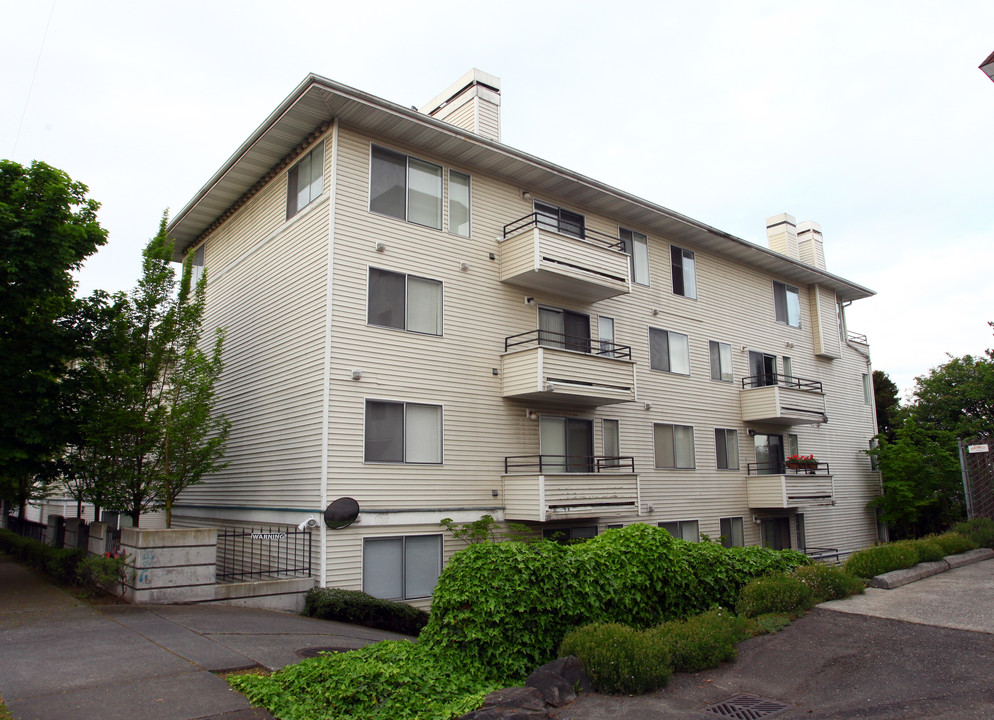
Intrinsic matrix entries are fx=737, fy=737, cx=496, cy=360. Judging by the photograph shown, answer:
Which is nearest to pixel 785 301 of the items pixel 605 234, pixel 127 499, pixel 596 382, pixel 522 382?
pixel 605 234

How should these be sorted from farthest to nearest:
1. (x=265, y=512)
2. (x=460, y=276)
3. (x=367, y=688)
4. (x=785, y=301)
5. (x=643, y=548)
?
(x=785, y=301), (x=460, y=276), (x=265, y=512), (x=643, y=548), (x=367, y=688)

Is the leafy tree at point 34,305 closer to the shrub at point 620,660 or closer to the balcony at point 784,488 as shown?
the shrub at point 620,660

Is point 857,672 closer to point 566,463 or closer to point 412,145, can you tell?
point 566,463

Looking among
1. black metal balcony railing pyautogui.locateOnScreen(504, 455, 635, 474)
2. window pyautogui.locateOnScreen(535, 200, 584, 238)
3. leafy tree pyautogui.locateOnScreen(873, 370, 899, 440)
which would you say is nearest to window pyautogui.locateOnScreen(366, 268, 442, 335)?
black metal balcony railing pyautogui.locateOnScreen(504, 455, 635, 474)

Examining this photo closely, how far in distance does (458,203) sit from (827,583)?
11312mm

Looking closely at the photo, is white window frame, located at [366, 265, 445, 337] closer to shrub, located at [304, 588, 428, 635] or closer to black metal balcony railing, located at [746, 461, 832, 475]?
shrub, located at [304, 588, 428, 635]

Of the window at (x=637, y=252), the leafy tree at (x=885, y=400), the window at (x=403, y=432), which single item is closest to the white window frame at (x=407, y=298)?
the window at (x=403, y=432)

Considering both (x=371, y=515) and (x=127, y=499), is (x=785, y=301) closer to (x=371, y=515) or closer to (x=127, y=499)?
(x=371, y=515)

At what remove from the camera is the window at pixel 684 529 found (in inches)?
824

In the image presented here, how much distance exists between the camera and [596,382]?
17.9 meters

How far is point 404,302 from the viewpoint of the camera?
53.3 ft

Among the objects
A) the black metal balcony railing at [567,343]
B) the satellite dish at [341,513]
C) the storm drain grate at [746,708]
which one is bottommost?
the storm drain grate at [746,708]

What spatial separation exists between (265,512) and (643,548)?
900cm

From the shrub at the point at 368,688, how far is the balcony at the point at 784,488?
55.3 feet
